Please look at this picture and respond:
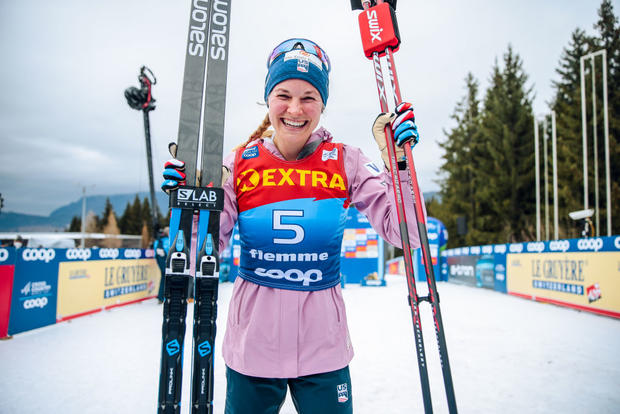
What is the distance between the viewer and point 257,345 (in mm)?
1397

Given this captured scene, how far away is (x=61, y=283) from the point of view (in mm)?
6004

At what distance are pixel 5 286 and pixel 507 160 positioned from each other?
26.0 metres

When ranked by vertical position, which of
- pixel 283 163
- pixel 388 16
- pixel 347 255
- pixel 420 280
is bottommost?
pixel 420 280

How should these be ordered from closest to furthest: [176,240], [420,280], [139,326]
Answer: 1. [176,240]
2. [139,326]
3. [420,280]

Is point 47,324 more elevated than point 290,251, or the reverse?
point 290,251

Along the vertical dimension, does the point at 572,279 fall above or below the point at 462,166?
below

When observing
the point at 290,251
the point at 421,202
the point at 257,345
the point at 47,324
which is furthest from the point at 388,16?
the point at 47,324

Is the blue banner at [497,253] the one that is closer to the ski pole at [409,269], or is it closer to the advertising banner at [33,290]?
the ski pole at [409,269]

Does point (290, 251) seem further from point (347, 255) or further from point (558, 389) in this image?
point (347, 255)

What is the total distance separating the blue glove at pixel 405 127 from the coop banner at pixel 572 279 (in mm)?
6617

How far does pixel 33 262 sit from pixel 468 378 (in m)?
6.03

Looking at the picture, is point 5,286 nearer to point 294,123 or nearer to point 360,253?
point 294,123

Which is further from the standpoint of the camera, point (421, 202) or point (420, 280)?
point (420, 280)

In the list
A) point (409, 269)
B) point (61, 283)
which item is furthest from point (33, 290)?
point (409, 269)
